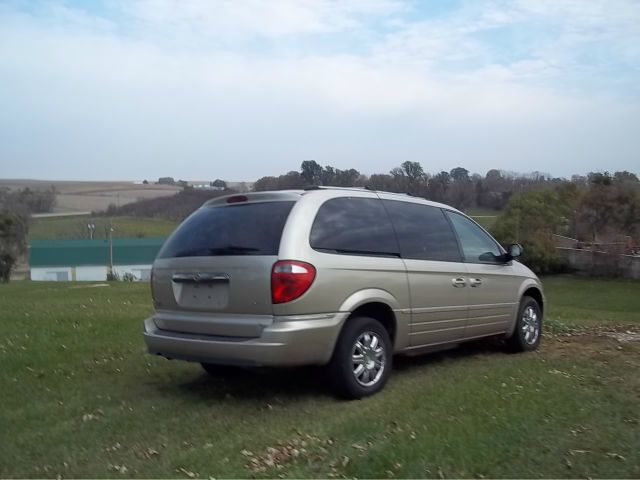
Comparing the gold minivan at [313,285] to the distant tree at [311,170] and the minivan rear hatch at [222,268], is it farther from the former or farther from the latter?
the distant tree at [311,170]

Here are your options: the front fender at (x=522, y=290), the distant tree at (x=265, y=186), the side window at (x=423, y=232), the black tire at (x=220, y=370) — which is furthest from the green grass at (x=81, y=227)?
the side window at (x=423, y=232)

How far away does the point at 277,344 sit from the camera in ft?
16.7

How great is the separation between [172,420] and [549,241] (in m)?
57.7

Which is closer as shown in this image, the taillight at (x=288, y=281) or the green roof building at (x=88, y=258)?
the taillight at (x=288, y=281)

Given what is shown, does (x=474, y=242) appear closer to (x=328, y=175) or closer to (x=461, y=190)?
(x=328, y=175)

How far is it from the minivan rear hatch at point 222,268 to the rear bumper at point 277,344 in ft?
0.28

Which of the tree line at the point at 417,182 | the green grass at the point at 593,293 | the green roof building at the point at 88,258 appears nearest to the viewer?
the tree line at the point at 417,182

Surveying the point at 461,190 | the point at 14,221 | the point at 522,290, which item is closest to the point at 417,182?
the point at 461,190

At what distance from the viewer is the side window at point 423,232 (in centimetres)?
637

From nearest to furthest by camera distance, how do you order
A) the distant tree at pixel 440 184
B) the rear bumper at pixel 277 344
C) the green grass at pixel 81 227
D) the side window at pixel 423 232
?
the rear bumper at pixel 277 344 < the side window at pixel 423 232 < the distant tree at pixel 440 184 < the green grass at pixel 81 227

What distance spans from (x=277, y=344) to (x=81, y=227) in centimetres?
6491

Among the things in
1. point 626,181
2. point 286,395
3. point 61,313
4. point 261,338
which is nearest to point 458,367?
point 286,395

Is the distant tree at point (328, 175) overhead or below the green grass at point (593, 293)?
overhead

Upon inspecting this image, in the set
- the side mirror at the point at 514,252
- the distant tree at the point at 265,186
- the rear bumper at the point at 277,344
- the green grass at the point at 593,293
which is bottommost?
the green grass at the point at 593,293
